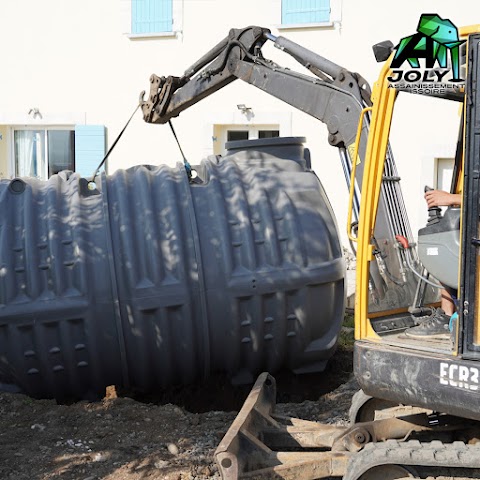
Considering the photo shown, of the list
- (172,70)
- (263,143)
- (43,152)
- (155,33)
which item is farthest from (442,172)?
(43,152)

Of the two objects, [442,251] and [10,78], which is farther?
[10,78]

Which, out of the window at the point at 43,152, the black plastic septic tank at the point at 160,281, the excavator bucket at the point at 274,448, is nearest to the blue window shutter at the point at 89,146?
the window at the point at 43,152

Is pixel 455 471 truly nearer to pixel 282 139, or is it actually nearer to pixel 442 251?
pixel 442 251

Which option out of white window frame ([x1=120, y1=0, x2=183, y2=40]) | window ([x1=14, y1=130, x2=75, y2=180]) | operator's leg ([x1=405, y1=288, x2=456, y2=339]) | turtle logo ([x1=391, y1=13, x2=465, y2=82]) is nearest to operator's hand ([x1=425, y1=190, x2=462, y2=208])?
operator's leg ([x1=405, y1=288, x2=456, y2=339])

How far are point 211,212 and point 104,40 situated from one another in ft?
25.1

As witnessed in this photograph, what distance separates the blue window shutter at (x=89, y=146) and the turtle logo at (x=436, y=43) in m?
9.15

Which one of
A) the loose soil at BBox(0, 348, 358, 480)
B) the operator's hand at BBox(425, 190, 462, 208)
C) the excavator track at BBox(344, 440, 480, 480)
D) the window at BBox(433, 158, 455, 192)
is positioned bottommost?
the loose soil at BBox(0, 348, 358, 480)

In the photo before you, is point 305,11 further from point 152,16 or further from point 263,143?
point 263,143

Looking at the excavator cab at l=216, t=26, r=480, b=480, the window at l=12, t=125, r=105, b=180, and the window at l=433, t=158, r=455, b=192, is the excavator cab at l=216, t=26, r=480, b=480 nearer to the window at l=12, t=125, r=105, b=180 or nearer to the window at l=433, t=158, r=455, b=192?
the window at l=433, t=158, r=455, b=192

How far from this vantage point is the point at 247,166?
5.65m

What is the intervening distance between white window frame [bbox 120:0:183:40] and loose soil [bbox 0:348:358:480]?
7.32m

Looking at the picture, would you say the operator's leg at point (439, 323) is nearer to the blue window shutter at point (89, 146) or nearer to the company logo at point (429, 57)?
the company logo at point (429, 57)

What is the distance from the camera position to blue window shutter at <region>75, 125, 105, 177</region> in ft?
39.0

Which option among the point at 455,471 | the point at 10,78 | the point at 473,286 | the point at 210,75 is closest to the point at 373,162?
the point at 473,286
